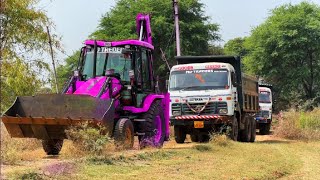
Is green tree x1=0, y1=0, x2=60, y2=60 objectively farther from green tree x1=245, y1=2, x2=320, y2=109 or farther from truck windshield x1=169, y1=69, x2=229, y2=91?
green tree x1=245, y1=2, x2=320, y2=109

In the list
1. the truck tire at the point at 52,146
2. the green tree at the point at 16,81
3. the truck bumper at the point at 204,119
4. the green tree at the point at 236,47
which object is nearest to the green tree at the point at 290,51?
the green tree at the point at 236,47

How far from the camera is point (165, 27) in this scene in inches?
1544

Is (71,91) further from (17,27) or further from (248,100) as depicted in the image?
(248,100)

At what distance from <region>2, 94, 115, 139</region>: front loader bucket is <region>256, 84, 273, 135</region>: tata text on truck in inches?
728

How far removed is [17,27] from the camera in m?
14.4

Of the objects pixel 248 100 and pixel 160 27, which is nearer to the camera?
pixel 248 100

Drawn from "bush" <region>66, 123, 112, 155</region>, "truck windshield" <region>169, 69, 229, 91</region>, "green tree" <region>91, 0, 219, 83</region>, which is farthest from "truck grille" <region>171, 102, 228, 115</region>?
"green tree" <region>91, 0, 219, 83</region>

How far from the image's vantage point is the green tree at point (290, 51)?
41438mm

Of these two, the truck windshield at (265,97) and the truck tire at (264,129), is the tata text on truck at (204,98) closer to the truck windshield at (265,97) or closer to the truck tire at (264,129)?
the truck tire at (264,129)

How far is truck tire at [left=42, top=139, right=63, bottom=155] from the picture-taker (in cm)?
1376

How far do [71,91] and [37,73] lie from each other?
2.08 metres

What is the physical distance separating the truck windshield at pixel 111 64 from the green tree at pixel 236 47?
4469cm

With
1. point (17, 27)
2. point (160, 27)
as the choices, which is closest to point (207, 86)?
point (17, 27)

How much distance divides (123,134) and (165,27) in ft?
87.8
